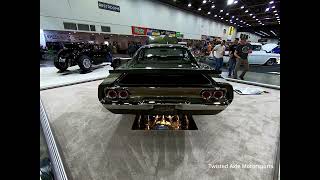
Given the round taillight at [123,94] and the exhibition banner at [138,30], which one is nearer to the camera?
the round taillight at [123,94]

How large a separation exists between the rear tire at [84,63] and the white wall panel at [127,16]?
1493 millimetres

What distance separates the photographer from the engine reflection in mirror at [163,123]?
96.1 inches

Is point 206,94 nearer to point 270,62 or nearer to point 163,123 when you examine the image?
Result: point 163,123

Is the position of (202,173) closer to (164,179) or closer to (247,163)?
(164,179)

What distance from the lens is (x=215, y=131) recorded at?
94.3 inches

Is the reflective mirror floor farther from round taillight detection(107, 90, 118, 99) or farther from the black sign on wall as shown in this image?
the black sign on wall

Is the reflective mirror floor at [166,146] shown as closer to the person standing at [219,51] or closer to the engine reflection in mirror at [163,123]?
the engine reflection in mirror at [163,123]

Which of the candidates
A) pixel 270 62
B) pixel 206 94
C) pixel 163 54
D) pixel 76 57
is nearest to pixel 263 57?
pixel 270 62

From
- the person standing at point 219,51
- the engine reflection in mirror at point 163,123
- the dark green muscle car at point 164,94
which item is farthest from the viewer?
the person standing at point 219,51

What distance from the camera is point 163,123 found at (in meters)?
2.51

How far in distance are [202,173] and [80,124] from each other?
1.71 meters

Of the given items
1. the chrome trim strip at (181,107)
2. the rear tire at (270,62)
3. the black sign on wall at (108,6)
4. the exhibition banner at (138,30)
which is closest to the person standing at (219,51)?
the rear tire at (270,62)

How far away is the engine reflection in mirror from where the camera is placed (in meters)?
2.44

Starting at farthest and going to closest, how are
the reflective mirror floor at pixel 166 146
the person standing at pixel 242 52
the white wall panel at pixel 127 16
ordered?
the white wall panel at pixel 127 16 < the person standing at pixel 242 52 < the reflective mirror floor at pixel 166 146
